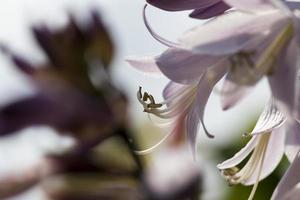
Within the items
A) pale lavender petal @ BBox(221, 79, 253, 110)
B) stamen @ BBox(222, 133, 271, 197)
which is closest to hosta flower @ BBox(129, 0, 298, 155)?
pale lavender petal @ BBox(221, 79, 253, 110)

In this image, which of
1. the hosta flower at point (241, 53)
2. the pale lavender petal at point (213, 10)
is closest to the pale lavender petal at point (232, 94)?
the hosta flower at point (241, 53)

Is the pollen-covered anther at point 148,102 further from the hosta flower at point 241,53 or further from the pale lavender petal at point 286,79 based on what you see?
the pale lavender petal at point 286,79

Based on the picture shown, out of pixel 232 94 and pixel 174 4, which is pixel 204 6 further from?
pixel 232 94

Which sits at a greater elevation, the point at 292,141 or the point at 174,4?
the point at 174,4

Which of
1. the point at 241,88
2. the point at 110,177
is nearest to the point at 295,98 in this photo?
the point at 241,88

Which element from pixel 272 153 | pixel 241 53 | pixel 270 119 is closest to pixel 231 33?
pixel 241 53

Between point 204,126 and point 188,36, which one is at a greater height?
point 188,36

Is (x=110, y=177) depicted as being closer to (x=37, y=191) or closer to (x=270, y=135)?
(x=37, y=191)
